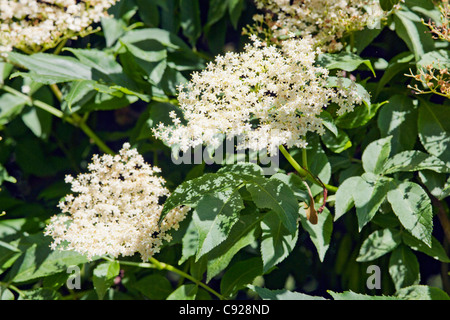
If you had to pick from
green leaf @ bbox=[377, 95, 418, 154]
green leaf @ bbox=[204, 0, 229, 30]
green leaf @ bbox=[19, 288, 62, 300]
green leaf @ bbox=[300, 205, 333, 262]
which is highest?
green leaf @ bbox=[204, 0, 229, 30]

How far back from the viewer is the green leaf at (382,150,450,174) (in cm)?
114

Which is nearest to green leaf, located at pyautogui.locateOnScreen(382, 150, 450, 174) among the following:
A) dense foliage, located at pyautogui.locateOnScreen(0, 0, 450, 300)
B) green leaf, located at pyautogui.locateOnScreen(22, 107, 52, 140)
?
dense foliage, located at pyautogui.locateOnScreen(0, 0, 450, 300)

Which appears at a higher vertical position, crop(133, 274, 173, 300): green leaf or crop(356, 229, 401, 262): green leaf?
crop(356, 229, 401, 262): green leaf

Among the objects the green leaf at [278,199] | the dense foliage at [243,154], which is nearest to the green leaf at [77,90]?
the dense foliage at [243,154]

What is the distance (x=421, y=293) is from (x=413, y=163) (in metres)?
0.29

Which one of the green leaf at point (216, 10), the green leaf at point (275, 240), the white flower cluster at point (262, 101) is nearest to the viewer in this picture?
the white flower cluster at point (262, 101)

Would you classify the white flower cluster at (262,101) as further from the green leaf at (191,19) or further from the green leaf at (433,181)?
the green leaf at (191,19)

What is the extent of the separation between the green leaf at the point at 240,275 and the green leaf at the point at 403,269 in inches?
12.3

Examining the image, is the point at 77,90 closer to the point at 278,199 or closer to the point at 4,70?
the point at 4,70

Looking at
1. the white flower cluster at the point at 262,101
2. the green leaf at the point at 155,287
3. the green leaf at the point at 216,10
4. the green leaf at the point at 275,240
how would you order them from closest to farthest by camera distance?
the white flower cluster at the point at 262,101
the green leaf at the point at 275,240
the green leaf at the point at 155,287
the green leaf at the point at 216,10

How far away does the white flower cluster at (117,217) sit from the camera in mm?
1077

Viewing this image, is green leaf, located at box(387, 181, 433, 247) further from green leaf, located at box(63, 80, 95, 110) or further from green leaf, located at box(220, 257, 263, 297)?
green leaf, located at box(63, 80, 95, 110)

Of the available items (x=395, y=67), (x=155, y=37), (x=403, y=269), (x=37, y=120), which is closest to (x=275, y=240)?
(x=403, y=269)

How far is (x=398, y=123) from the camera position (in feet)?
4.10
